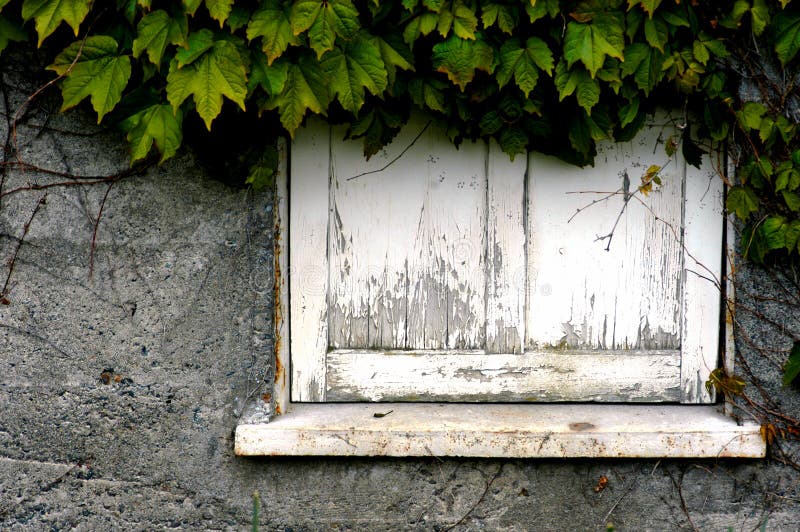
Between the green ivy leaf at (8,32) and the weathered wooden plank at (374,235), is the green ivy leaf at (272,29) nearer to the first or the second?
the weathered wooden plank at (374,235)

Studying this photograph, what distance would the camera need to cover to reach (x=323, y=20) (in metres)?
1.99

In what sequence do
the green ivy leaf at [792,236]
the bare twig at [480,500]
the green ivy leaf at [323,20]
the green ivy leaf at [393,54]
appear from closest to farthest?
the green ivy leaf at [323,20] → the green ivy leaf at [393,54] → the green ivy leaf at [792,236] → the bare twig at [480,500]

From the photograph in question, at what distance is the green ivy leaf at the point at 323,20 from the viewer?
199 centimetres

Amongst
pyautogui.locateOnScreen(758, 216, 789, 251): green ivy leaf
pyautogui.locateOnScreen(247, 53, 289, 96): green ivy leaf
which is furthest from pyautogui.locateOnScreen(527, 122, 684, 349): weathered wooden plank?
pyautogui.locateOnScreen(247, 53, 289, 96): green ivy leaf

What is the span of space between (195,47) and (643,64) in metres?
1.24

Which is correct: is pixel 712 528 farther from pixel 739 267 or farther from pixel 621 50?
pixel 621 50

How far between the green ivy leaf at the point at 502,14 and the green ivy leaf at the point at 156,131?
886mm

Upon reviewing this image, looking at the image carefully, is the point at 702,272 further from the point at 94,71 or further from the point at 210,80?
the point at 94,71

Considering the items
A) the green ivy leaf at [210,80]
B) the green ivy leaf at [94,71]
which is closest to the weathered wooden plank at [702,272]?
the green ivy leaf at [210,80]

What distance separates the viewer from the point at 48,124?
223 cm

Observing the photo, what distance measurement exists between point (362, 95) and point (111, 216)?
33.0 inches

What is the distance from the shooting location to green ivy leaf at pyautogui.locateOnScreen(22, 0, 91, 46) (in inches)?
80.2

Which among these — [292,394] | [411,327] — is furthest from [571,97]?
[292,394]

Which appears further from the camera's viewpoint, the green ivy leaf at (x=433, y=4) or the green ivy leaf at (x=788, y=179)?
the green ivy leaf at (x=788, y=179)
